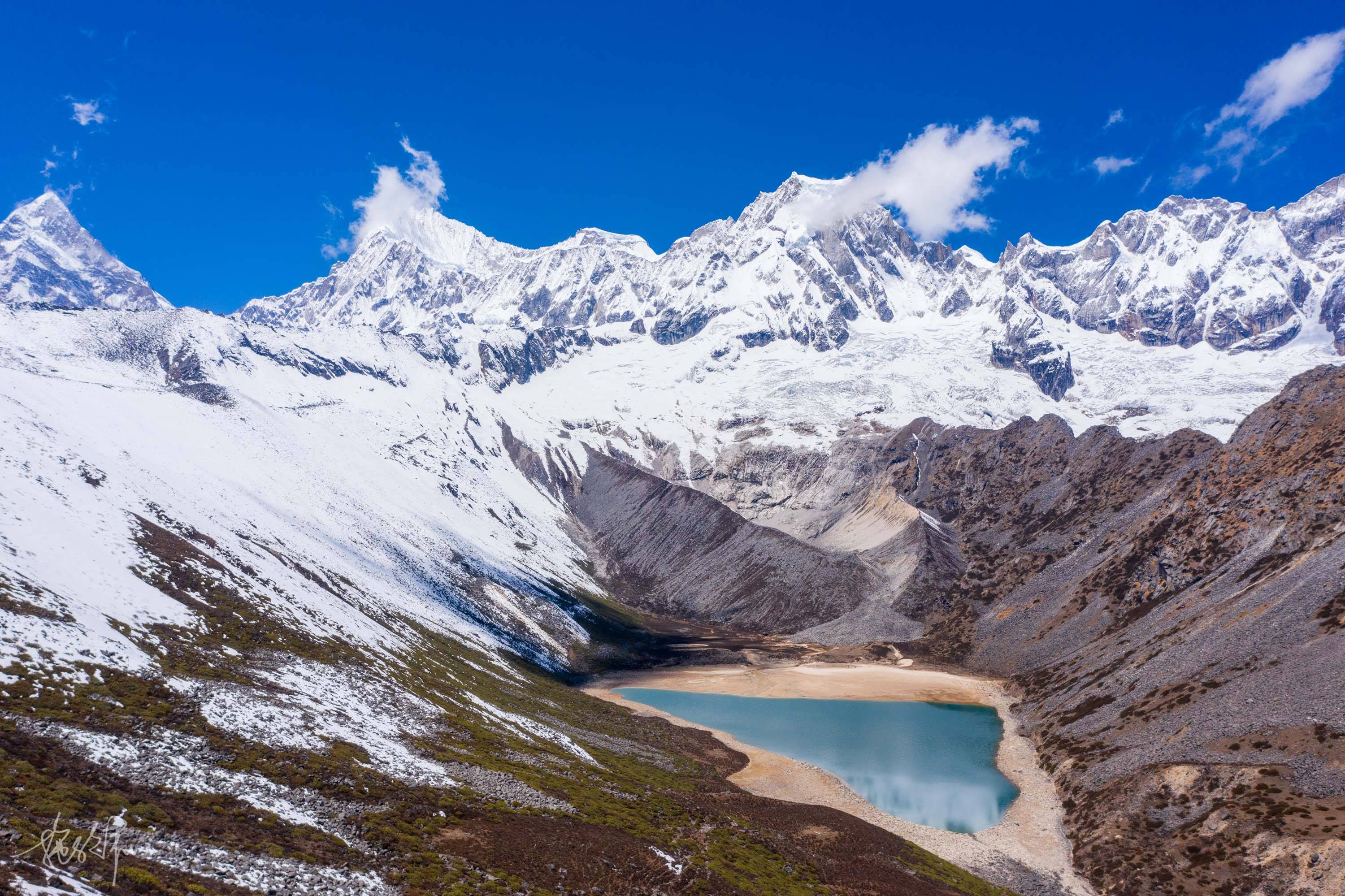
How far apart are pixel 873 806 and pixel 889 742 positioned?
1040 inches

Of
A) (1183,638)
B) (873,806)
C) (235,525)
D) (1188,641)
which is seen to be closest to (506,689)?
(235,525)

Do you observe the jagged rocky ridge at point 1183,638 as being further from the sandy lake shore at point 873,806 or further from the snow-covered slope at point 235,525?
the snow-covered slope at point 235,525

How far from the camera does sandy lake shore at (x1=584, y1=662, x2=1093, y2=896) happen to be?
59219 mm

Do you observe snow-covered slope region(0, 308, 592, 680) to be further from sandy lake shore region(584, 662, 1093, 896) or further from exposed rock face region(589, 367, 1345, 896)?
exposed rock face region(589, 367, 1345, 896)

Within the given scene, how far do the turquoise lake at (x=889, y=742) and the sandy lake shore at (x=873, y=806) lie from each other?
6.92 ft

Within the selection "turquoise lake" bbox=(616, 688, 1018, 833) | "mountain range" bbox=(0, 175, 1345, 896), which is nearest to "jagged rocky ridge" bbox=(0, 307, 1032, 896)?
"mountain range" bbox=(0, 175, 1345, 896)

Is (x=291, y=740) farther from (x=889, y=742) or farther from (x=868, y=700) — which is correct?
(x=868, y=700)

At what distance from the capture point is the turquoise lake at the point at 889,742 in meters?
73.8

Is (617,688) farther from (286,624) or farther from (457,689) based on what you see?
(286,624)

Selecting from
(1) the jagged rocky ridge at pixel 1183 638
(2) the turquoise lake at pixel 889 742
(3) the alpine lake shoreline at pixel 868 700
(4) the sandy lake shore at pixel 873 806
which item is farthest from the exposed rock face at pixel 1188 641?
(2) the turquoise lake at pixel 889 742

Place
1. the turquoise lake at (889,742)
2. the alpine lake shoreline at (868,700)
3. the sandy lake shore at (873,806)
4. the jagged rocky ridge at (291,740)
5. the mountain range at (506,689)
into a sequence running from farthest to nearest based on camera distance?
the turquoise lake at (889,742)
the alpine lake shoreline at (868,700)
the sandy lake shore at (873,806)
the mountain range at (506,689)
the jagged rocky ridge at (291,740)

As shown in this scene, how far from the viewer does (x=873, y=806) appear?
2813 inches

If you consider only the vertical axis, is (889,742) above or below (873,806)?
above

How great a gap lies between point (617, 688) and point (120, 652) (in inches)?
3692
